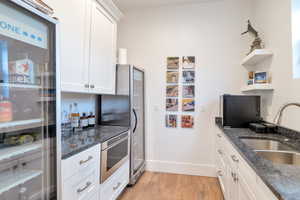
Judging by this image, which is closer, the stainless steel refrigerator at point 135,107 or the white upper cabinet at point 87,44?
the white upper cabinet at point 87,44

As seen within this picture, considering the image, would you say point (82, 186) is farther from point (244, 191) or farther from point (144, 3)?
point (144, 3)

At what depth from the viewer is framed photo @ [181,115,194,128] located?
309 cm

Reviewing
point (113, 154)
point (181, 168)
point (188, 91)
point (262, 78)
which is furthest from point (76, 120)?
point (262, 78)

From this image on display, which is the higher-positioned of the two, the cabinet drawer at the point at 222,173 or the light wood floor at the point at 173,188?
the cabinet drawer at the point at 222,173

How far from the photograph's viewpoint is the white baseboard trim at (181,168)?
3009mm

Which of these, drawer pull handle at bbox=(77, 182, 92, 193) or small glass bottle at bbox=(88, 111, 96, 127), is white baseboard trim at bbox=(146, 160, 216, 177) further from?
drawer pull handle at bbox=(77, 182, 92, 193)

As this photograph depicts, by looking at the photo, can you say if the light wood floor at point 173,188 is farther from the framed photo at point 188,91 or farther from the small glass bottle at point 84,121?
the framed photo at point 188,91

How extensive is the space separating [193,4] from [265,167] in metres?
2.86

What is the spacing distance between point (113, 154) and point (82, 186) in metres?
0.59

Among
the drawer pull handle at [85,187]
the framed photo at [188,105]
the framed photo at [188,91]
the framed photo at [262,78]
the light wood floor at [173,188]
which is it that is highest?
the framed photo at [262,78]

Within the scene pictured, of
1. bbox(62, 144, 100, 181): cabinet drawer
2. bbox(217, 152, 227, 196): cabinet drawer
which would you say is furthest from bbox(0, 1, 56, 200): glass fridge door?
bbox(217, 152, 227, 196): cabinet drawer

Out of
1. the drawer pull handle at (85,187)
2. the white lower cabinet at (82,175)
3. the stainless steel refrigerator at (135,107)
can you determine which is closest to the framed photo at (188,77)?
the stainless steel refrigerator at (135,107)

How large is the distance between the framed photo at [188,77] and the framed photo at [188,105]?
0.32 m

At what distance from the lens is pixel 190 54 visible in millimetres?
3080
